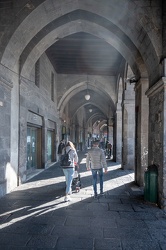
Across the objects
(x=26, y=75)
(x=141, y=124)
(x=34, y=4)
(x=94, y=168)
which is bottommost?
(x=94, y=168)

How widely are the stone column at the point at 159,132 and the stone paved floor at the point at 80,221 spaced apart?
569 mm

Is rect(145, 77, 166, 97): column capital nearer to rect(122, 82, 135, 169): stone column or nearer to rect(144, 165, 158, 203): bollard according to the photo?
rect(144, 165, 158, 203): bollard

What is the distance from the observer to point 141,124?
707 cm

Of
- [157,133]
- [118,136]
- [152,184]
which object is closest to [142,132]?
[157,133]

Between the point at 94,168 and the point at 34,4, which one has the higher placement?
the point at 34,4

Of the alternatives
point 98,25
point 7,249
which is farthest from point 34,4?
point 7,249

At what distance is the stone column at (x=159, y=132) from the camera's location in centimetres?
475

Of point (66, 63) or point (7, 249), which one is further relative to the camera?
point (66, 63)

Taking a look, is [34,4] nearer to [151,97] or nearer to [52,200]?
[151,97]

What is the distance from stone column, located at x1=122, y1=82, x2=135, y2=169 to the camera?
34.3 feet

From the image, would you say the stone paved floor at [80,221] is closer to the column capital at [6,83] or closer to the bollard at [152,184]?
the bollard at [152,184]

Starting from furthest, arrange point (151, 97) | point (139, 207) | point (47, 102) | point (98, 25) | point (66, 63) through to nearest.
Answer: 1. point (66, 63)
2. point (47, 102)
3. point (98, 25)
4. point (151, 97)
5. point (139, 207)

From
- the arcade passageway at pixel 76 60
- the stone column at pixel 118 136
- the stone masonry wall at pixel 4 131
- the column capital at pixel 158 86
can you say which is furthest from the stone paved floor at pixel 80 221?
the stone column at pixel 118 136

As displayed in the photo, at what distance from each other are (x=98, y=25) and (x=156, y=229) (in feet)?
19.5
